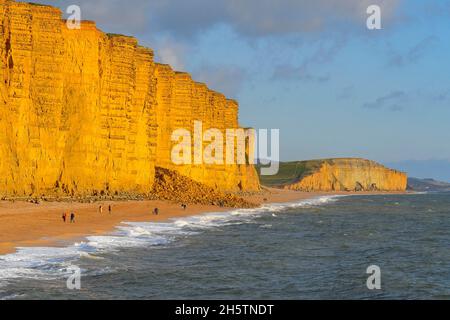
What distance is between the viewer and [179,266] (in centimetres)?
→ 2256

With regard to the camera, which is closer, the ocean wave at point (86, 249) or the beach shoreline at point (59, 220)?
the ocean wave at point (86, 249)

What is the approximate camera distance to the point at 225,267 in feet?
75.3

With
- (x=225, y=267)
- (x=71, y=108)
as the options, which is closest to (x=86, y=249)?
(x=225, y=267)

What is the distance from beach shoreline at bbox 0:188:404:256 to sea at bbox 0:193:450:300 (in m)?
1.38

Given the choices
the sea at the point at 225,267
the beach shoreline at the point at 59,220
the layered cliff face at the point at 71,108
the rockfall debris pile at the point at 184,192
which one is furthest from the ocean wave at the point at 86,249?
the rockfall debris pile at the point at 184,192

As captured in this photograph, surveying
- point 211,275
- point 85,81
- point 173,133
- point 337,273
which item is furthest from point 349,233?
point 173,133

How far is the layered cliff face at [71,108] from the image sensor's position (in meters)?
42.0

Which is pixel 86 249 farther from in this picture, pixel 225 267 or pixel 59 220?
pixel 59 220

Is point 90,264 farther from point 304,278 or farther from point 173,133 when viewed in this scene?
point 173,133

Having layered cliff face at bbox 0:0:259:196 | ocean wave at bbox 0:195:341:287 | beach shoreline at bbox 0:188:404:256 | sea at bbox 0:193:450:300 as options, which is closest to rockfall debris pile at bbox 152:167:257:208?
layered cliff face at bbox 0:0:259:196

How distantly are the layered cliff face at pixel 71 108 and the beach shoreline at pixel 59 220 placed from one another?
3185mm

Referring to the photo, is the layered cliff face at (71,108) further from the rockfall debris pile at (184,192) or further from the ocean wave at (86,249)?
the ocean wave at (86,249)

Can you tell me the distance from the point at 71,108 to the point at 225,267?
29.9 meters

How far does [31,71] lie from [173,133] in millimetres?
30865
